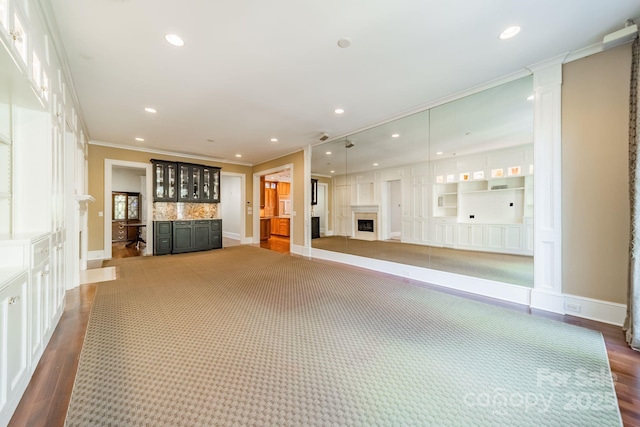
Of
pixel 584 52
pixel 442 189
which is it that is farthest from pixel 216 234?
pixel 584 52

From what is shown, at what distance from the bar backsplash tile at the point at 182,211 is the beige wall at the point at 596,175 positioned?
8.02 metres

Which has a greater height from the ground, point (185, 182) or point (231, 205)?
point (185, 182)

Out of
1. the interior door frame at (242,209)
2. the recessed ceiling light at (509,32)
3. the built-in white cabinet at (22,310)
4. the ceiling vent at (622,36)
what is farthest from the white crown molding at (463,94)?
the interior door frame at (242,209)

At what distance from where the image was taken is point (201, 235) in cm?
716

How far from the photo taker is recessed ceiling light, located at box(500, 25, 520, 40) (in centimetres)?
232

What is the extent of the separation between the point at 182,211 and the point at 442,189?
7.01 m

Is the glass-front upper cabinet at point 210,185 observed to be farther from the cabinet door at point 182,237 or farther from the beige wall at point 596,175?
the beige wall at point 596,175

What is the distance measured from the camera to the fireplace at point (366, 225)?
6.14m

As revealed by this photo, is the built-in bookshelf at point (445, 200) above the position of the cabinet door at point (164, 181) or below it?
below

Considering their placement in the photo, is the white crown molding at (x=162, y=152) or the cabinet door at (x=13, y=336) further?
the white crown molding at (x=162, y=152)

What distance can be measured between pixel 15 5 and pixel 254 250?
6.11 meters

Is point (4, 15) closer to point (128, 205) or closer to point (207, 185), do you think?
point (207, 185)

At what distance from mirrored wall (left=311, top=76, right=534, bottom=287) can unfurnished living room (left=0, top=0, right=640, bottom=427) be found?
4cm

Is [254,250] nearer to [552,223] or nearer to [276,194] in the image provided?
[276,194]
